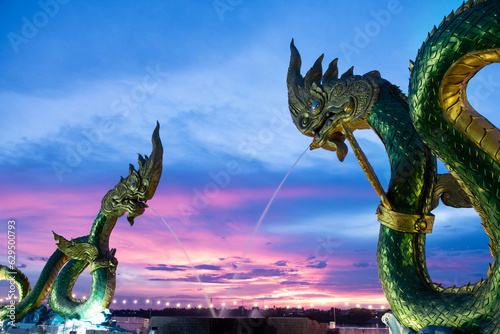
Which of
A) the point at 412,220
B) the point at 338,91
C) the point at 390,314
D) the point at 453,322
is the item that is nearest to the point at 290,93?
the point at 338,91

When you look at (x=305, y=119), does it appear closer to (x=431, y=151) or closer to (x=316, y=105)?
(x=316, y=105)

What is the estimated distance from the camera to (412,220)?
3580 mm

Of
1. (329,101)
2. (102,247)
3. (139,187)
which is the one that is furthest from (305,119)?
(102,247)

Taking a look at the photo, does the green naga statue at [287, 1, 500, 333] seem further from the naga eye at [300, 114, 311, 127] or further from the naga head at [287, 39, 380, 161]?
the naga eye at [300, 114, 311, 127]

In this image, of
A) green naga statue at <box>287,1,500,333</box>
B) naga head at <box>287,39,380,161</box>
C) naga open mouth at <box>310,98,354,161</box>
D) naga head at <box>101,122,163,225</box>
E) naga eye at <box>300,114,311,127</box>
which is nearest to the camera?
green naga statue at <box>287,1,500,333</box>

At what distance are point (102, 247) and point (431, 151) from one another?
27.5 feet

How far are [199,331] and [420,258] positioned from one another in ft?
11.5

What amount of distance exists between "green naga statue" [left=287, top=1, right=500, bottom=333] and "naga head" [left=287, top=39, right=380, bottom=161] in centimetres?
1

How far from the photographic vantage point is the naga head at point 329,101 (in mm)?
4246

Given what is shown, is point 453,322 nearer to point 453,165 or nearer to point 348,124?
point 453,165

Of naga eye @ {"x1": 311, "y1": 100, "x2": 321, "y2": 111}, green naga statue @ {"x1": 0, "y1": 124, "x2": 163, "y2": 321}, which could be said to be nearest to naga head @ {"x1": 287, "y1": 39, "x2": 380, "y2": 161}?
naga eye @ {"x1": 311, "y1": 100, "x2": 321, "y2": 111}

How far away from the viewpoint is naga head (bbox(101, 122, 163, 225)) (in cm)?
966

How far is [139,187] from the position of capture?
9.70 metres

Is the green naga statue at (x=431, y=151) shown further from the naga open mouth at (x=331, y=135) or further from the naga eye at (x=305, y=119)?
the naga eye at (x=305, y=119)
